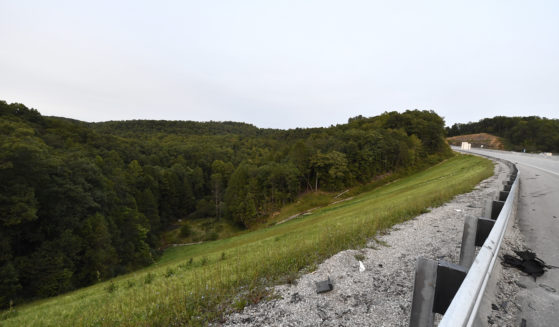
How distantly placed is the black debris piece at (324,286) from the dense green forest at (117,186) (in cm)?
785

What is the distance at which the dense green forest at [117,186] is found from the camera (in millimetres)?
20734

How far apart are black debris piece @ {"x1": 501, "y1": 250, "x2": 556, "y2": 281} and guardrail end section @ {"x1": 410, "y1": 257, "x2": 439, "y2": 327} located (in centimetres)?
320

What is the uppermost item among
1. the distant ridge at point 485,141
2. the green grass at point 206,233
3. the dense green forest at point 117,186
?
the distant ridge at point 485,141

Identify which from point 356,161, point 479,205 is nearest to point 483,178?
point 479,205

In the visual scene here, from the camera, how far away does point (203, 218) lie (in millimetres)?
61250

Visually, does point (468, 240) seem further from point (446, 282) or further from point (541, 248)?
point (541, 248)

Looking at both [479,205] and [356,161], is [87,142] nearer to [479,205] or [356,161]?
[356,161]

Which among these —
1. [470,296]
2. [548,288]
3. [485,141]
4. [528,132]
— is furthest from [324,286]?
[485,141]

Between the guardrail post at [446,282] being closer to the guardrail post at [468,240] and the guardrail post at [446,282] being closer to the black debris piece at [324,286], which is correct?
the guardrail post at [468,240]

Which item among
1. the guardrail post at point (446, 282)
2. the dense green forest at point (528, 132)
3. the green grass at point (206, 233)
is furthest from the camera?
the dense green forest at point (528, 132)

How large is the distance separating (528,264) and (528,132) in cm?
11934

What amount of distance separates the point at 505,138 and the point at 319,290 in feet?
444

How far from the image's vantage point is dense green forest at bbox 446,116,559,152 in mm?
Result: 69188

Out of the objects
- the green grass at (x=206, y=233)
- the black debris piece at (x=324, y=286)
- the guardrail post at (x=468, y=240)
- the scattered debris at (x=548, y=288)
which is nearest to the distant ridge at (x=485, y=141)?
the green grass at (x=206, y=233)
